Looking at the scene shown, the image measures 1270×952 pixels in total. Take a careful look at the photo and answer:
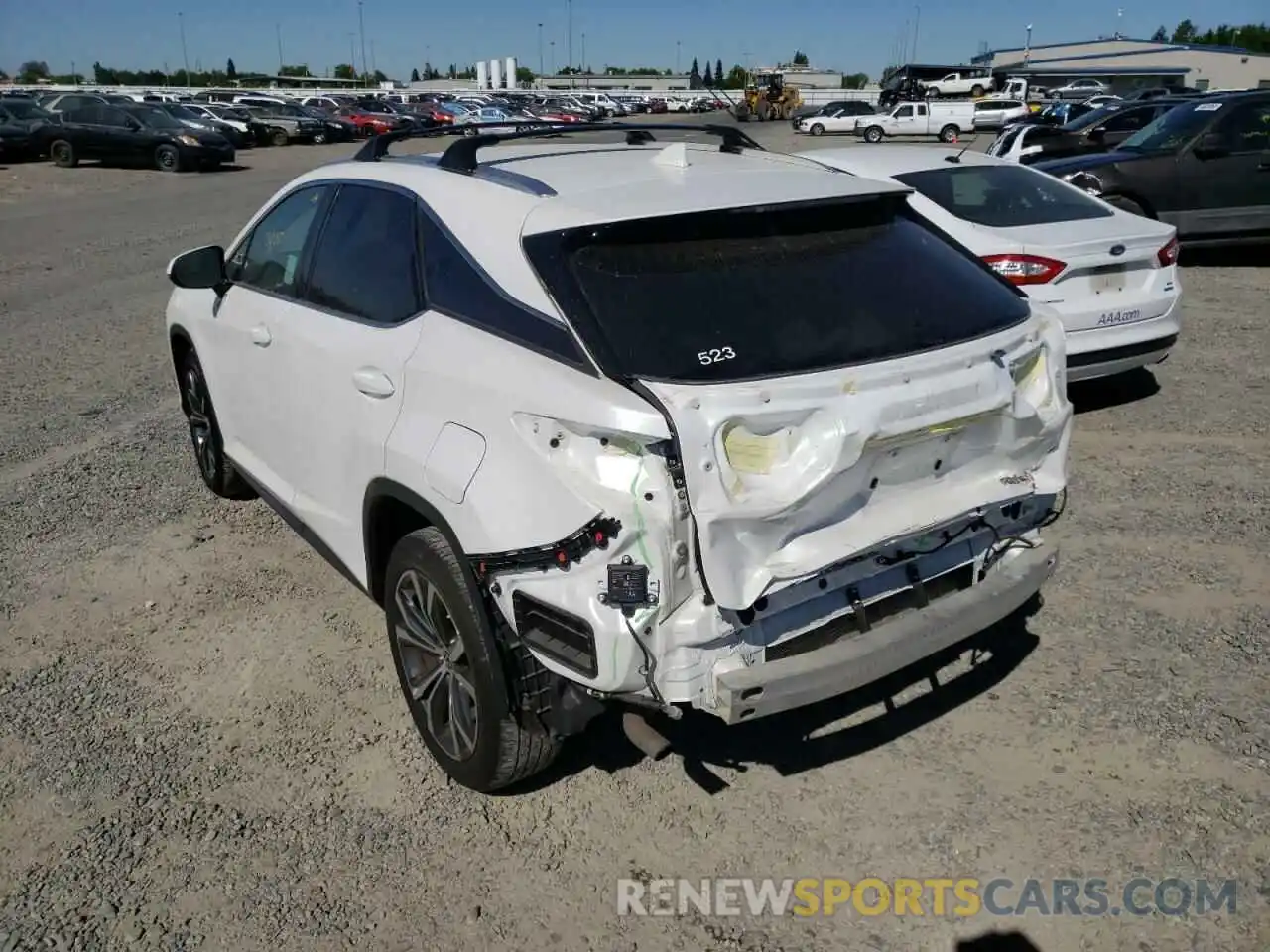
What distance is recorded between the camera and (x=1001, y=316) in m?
3.30

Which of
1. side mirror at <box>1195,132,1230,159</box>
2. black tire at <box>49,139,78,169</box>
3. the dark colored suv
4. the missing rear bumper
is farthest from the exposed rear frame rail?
black tire at <box>49,139,78,169</box>

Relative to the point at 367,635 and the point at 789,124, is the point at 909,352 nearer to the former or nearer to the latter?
the point at 367,635

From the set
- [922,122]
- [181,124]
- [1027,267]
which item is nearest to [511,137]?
[1027,267]

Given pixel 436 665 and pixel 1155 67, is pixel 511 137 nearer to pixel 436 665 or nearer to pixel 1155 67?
pixel 436 665

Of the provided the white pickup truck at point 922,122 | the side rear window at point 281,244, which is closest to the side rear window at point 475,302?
the side rear window at point 281,244

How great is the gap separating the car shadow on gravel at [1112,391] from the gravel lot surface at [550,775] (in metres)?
1.71

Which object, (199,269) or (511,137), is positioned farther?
(199,269)

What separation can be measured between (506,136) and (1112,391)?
5033 mm

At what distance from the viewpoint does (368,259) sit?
3.62 m

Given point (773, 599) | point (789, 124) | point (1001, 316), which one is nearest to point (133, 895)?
point (773, 599)

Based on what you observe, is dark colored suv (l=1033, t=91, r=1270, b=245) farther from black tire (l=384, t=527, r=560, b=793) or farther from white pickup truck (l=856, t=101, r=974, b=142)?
white pickup truck (l=856, t=101, r=974, b=142)

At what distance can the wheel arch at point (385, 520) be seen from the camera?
9.95 ft

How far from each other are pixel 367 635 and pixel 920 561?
2.17 meters

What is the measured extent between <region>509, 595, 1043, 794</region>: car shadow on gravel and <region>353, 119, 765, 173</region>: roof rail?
1959 millimetres
